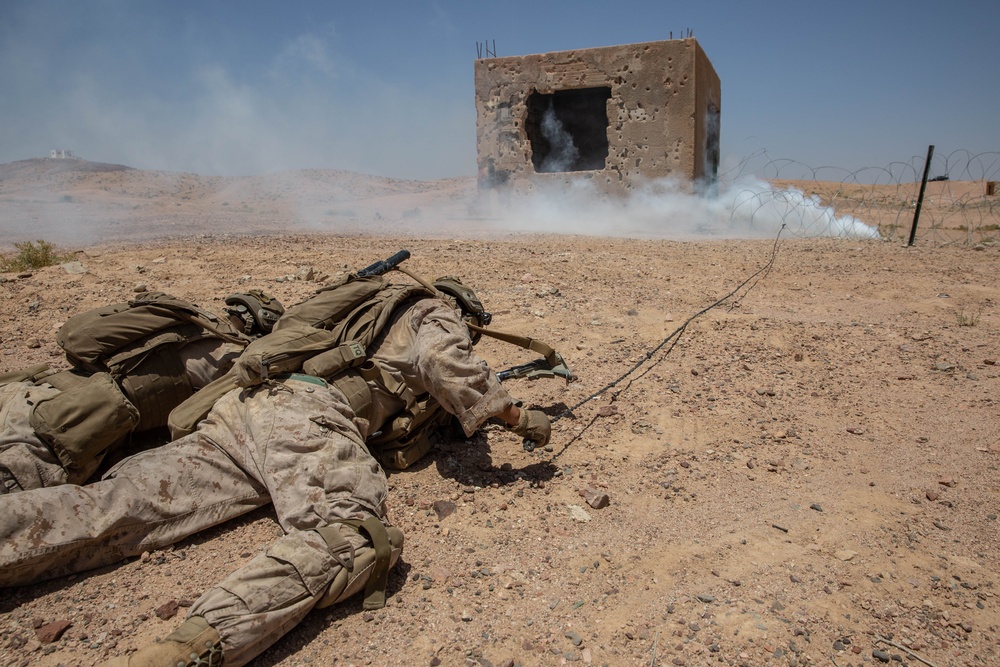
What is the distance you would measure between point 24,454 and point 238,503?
780mm

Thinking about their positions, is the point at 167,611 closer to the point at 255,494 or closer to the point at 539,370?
the point at 255,494

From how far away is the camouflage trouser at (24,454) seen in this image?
2.38 m

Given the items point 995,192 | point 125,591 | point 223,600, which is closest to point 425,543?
point 223,600

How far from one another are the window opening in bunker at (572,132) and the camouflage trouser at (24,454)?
14200 millimetres

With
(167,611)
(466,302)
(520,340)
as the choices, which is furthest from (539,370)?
(167,611)

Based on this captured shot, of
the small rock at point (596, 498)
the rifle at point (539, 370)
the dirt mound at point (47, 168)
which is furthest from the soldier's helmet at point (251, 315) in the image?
the dirt mound at point (47, 168)

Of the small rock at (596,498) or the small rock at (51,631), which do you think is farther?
the small rock at (596,498)

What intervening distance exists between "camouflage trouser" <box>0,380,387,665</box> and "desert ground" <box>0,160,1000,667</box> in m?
0.12

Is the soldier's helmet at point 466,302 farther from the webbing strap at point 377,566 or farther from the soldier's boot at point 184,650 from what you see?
the soldier's boot at point 184,650

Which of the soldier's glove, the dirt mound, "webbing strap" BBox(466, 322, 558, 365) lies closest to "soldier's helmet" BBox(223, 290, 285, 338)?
"webbing strap" BBox(466, 322, 558, 365)

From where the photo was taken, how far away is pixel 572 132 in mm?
17484

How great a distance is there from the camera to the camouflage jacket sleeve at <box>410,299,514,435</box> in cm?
266

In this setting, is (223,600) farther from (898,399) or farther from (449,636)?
(898,399)

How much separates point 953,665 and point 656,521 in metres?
1.03
